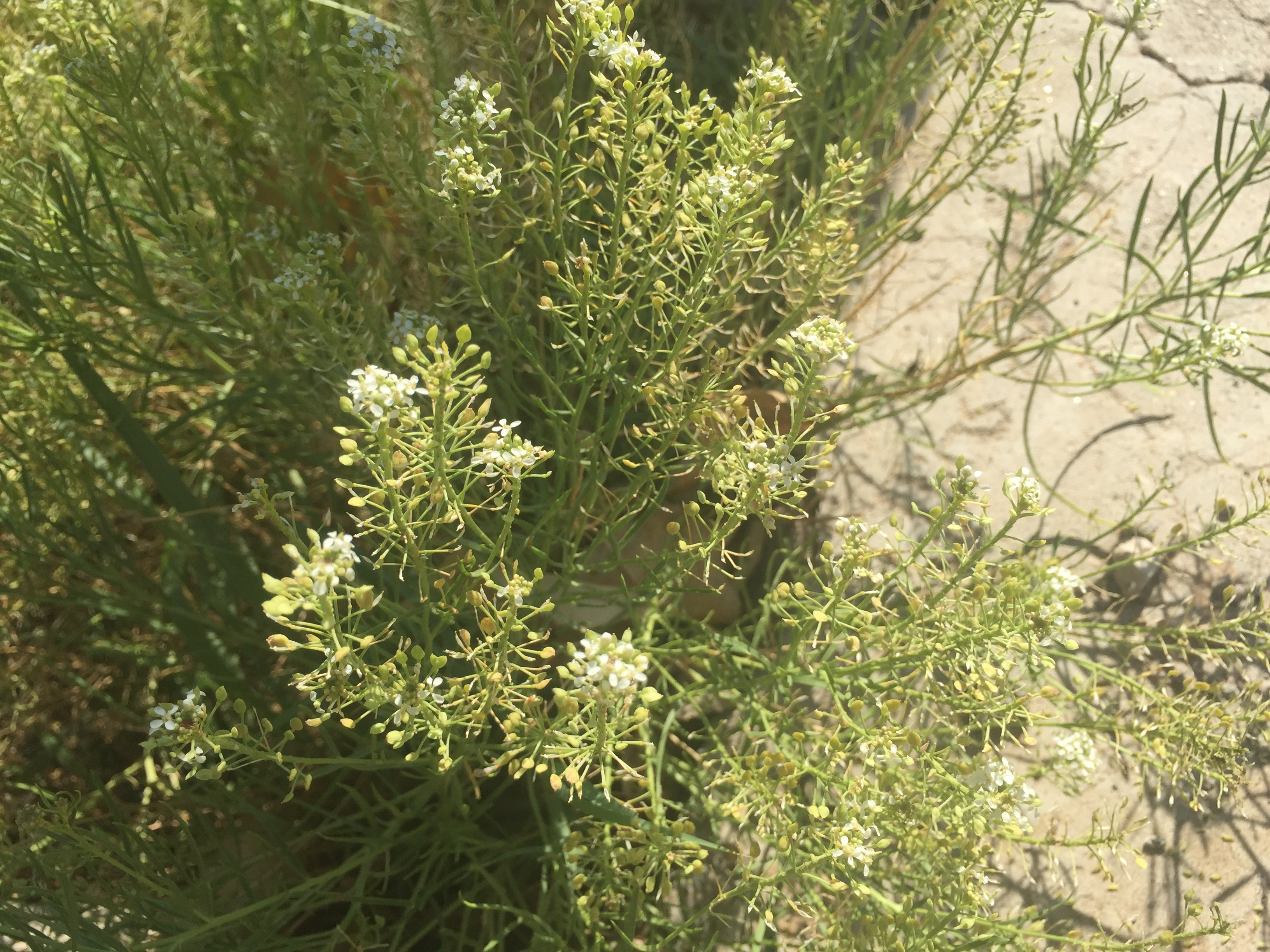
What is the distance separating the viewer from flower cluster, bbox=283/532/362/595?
0.82 metres

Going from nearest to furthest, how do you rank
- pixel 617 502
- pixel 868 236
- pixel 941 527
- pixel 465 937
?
pixel 941 527 < pixel 617 502 < pixel 465 937 < pixel 868 236

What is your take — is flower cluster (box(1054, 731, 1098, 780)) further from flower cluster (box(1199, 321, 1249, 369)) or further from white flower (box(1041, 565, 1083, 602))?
flower cluster (box(1199, 321, 1249, 369))

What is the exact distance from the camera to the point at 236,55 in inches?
71.3

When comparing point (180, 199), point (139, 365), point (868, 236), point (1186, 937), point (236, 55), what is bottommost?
point (1186, 937)

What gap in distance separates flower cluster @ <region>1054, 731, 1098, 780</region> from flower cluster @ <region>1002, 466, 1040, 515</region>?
0.58 meters

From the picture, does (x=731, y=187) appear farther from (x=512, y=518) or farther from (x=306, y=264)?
(x=306, y=264)

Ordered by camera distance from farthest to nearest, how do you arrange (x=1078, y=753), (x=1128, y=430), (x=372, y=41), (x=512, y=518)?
(x=1128, y=430) < (x=1078, y=753) < (x=372, y=41) < (x=512, y=518)

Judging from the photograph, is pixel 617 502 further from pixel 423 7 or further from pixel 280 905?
pixel 280 905

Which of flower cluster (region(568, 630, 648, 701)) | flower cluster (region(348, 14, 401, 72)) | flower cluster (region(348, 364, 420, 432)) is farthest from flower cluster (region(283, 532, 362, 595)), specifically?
flower cluster (region(348, 14, 401, 72))

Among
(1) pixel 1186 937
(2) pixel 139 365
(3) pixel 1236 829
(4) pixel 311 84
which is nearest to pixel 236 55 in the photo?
(4) pixel 311 84

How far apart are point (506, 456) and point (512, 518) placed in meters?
0.07

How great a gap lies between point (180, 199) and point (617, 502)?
0.93 metres

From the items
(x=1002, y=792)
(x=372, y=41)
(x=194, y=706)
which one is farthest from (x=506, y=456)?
(x=1002, y=792)

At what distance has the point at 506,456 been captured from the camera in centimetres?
91
